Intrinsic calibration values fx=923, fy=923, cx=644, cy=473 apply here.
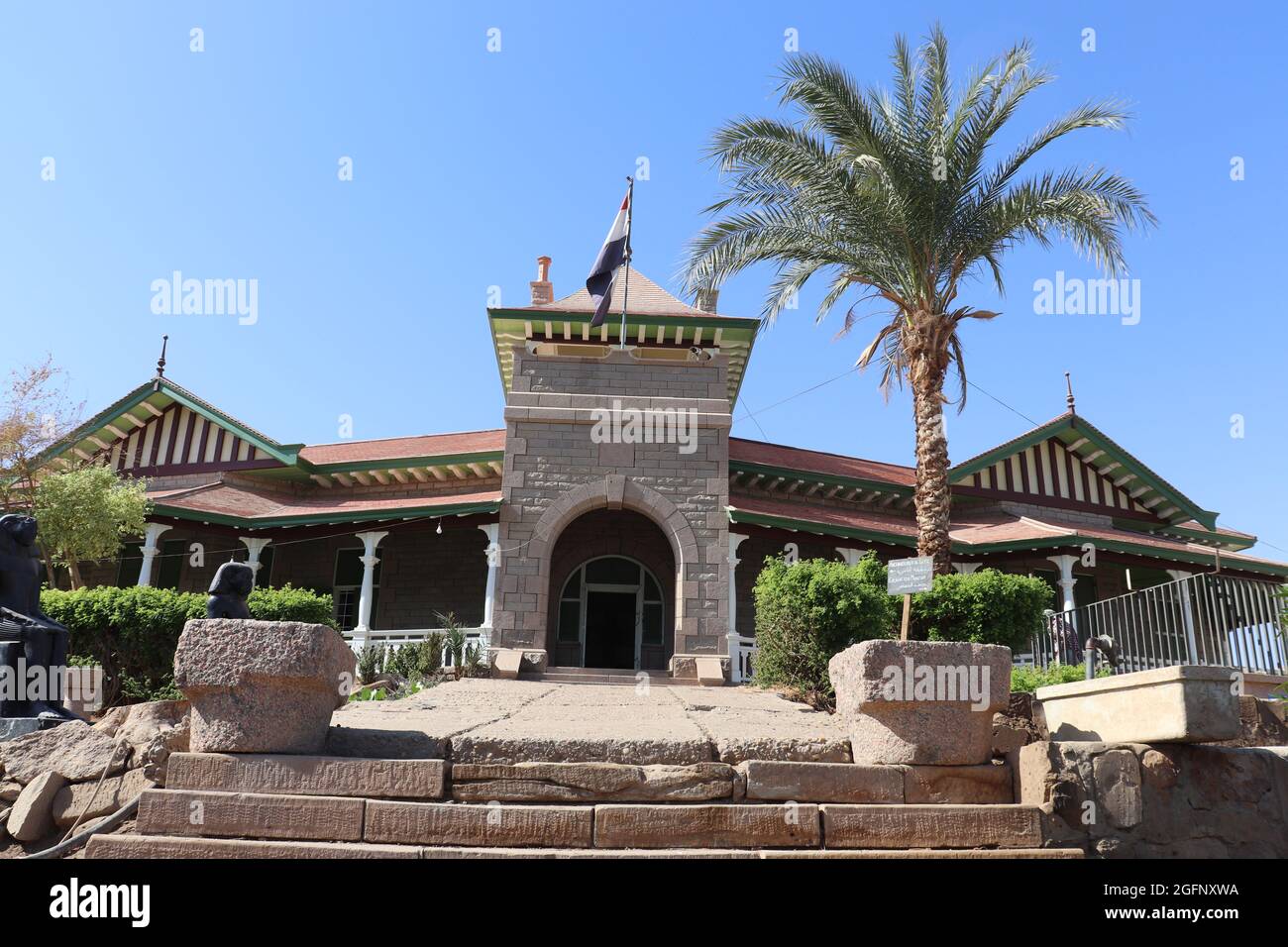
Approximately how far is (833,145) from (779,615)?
734 centimetres

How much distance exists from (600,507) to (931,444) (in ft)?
18.7

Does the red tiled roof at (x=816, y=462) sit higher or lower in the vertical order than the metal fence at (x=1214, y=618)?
higher

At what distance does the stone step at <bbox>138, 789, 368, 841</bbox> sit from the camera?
4703 millimetres

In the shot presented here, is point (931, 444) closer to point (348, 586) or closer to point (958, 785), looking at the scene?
point (958, 785)

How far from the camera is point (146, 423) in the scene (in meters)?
20.8

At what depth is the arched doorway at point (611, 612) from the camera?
17734mm

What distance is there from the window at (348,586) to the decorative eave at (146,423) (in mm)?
2206

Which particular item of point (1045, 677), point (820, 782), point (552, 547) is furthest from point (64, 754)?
point (552, 547)

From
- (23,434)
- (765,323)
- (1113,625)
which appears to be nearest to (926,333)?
(765,323)

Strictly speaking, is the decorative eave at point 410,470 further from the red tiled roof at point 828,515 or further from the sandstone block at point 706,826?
the sandstone block at point 706,826

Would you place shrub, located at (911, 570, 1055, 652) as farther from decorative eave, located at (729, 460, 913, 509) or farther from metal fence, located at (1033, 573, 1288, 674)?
decorative eave, located at (729, 460, 913, 509)

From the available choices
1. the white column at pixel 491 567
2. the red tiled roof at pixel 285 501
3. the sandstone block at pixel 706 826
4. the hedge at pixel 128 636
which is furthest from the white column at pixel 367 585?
the sandstone block at pixel 706 826

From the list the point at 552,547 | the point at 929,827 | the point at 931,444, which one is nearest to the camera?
the point at 929,827

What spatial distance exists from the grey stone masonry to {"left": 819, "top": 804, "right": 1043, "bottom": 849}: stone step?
998 centimetres
